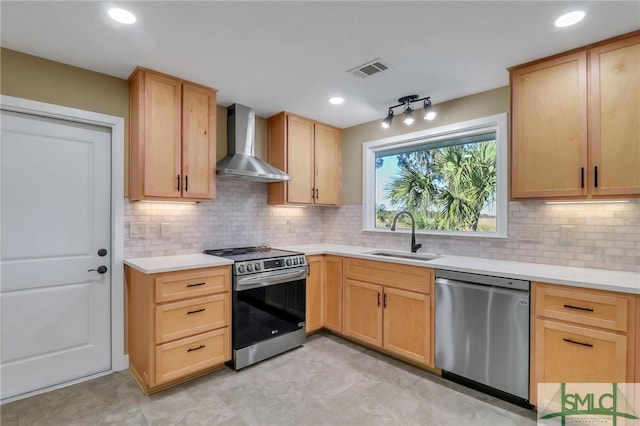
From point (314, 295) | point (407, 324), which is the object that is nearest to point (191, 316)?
point (314, 295)

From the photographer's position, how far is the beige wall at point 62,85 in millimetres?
2174

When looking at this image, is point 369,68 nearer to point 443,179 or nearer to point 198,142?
point 443,179

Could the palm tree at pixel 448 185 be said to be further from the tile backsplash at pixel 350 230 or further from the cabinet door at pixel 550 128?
the cabinet door at pixel 550 128

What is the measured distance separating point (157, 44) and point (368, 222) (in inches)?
107

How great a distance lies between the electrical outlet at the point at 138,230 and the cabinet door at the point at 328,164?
1.87 metres

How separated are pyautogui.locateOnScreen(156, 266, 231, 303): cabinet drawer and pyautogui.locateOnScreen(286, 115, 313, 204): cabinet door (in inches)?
49.3

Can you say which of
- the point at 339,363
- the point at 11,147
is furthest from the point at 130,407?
the point at 11,147

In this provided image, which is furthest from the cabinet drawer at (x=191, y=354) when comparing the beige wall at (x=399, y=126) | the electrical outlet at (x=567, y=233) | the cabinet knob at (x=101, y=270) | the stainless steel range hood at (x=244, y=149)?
the electrical outlet at (x=567, y=233)

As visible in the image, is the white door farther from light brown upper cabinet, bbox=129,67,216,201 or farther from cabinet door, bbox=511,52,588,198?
cabinet door, bbox=511,52,588,198

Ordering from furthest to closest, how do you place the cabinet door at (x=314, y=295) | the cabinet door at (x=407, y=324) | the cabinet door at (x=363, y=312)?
the cabinet door at (x=314, y=295) < the cabinet door at (x=363, y=312) < the cabinet door at (x=407, y=324)

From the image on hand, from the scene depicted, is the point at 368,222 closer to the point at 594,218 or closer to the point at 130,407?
the point at 594,218

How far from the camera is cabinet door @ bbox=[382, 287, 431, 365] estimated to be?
2.59 meters

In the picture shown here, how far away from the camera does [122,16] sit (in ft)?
5.89

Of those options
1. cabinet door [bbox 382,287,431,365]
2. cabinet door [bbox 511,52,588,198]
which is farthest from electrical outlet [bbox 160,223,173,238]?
cabinet door [bbox 511,52,588,198]
